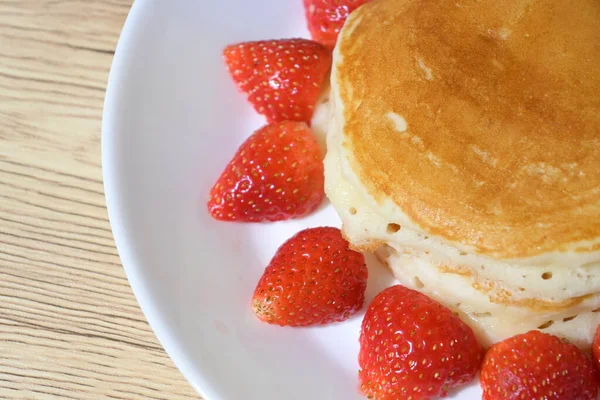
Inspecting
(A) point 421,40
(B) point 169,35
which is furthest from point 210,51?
(A) point 421,40

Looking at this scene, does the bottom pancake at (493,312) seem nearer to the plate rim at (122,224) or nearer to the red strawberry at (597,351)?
the red strawberry at (597,351)

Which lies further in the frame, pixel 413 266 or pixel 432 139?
pixel 413 266

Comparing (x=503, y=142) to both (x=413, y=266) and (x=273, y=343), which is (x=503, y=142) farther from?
(x=273, y=343)

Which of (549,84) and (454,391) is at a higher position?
(549,84)

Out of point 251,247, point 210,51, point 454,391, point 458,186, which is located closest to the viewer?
point 458,186

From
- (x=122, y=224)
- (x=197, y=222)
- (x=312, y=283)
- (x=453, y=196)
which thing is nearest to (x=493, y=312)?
(x=453, y=196)

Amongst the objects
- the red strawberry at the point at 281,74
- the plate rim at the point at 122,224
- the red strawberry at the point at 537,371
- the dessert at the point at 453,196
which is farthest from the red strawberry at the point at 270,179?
the red strawberry at the point at 537,371

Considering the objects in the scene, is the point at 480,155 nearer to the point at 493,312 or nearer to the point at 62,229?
the point at 493,312

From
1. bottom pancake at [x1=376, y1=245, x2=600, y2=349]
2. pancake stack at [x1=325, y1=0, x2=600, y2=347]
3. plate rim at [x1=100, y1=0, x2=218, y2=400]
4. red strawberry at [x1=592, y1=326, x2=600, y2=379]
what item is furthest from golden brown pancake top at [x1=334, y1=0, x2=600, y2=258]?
plate rim at [x1=100, y1=0, x2=218, y2=400]

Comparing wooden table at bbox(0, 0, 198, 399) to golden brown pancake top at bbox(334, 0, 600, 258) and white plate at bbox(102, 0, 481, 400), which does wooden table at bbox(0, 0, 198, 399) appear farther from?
golden brown pancake top at bbox(334, 0, 600, 258)
